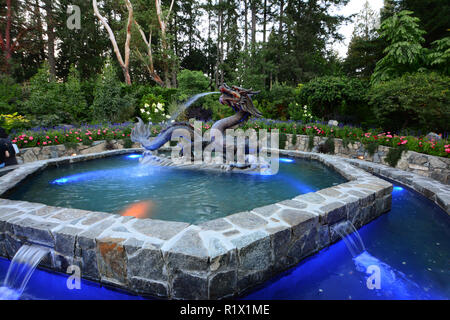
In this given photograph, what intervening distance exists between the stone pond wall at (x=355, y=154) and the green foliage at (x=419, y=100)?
5.10 feet

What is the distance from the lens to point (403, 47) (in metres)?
10.2

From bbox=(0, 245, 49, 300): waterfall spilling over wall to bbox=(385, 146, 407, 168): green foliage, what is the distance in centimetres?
725

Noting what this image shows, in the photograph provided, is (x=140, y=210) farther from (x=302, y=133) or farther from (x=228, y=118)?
(x=302, y=133)

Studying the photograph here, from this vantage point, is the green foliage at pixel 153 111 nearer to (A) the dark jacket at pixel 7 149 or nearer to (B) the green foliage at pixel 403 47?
(A) the dark jacket at pixel 7 149

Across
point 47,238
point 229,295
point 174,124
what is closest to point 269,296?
A: point 229,295

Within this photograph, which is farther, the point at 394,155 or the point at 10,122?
the point at 10,122

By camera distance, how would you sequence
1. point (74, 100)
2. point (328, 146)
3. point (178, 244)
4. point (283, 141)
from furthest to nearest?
point (74, 100) < point (283, 141) < point (328, 146) < point (178, 244)

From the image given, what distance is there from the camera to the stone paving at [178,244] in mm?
1848

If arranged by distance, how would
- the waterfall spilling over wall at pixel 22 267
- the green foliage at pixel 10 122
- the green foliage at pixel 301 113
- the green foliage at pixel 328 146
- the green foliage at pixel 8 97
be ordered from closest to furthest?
the waterfall spilling over wall at pixel 22 267 → the green foliage at pixel 10 122 → the green foliage at pixel 328 146 → the green foliage at pixel 8 97 → the green foliage at pixel 301 113

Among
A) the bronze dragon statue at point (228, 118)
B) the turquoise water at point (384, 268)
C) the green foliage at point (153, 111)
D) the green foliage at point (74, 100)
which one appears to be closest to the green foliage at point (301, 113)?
the bronze dragon statue at point (228, 118)

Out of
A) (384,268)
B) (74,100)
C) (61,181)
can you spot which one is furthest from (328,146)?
(74,100)

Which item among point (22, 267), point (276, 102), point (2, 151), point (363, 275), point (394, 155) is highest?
point (276, 102)

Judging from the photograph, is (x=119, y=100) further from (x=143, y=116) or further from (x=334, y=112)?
(x=334, y=112)

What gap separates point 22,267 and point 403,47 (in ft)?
46.3
